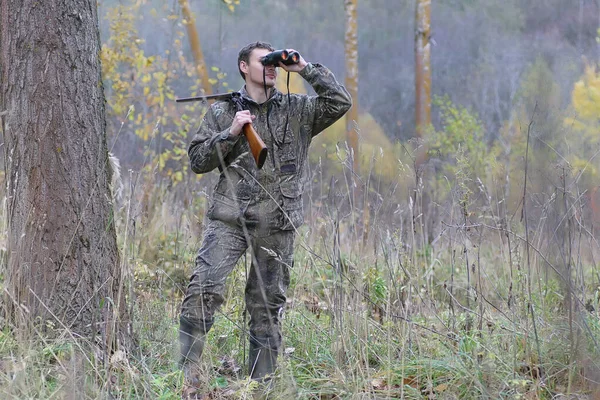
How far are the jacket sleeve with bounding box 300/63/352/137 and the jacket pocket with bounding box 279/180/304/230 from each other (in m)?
0.44

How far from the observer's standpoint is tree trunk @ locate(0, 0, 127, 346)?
399 cm

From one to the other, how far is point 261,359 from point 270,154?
114cm

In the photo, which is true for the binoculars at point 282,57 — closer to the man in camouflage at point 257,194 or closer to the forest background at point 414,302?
the man in camouflage at point 257,194

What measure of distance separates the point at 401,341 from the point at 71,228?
1.87 m

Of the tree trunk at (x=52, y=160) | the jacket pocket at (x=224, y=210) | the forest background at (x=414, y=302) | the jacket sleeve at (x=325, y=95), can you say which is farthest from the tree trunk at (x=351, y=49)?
the tree trunk at (x=52, y=160)

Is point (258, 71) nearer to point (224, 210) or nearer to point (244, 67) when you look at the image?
point (244, 67)

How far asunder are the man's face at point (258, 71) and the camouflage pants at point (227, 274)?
2.68 feet

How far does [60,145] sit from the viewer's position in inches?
158

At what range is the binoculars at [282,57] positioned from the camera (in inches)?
155

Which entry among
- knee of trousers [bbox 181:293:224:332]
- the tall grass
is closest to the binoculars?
the tall grass

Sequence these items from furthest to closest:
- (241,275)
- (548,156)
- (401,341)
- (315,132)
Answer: (241,275) < (315,132) < (401,341) < (548,156)

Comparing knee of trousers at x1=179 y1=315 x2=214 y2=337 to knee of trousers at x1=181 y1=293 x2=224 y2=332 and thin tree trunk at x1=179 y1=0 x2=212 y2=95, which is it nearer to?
knee of trousers at x1=181 y1=293 x2=224 y2=332

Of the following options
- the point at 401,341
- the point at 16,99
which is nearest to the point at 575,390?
the point at 401,341

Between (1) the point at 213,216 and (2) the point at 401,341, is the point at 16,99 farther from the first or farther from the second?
(2) the point at 401,341
